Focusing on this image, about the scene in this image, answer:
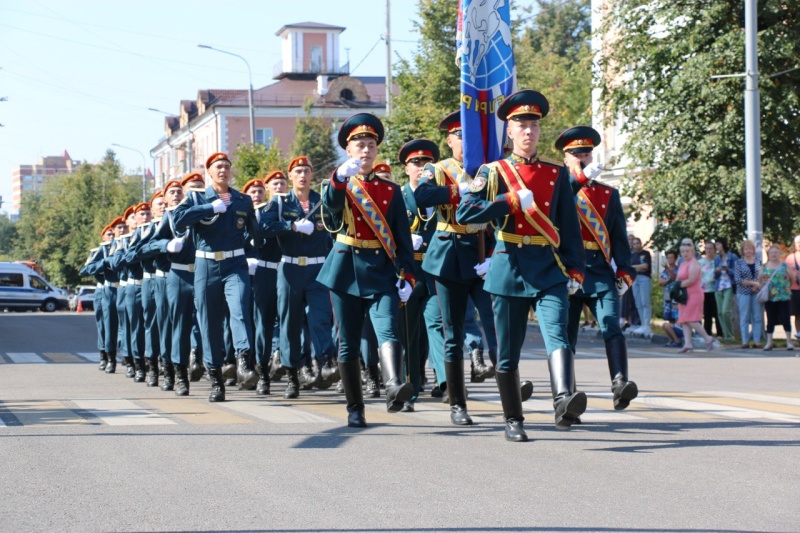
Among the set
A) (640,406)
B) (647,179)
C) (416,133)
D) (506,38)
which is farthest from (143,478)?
(416,133)

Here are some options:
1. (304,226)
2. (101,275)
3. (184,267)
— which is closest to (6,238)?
(101,275)

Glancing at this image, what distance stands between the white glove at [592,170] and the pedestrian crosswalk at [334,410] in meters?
1.77

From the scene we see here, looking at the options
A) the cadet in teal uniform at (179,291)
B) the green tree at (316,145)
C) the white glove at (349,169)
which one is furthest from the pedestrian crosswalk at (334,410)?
the green tree at (316,145)

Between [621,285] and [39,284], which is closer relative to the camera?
[621,285]

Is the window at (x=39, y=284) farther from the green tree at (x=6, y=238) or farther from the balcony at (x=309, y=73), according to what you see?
the green tree at (x=6, y=238)

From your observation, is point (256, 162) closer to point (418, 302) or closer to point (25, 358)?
Result: point (25, 358)

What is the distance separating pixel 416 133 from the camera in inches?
1537

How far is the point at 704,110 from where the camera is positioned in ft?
83.8

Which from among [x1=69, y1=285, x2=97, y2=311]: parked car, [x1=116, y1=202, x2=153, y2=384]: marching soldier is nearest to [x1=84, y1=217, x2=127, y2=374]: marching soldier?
[x1=116, y1=202, x2=153, y2=384]: marching soldier

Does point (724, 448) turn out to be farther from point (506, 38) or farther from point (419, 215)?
point (506, 38)

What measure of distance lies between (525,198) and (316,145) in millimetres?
62024

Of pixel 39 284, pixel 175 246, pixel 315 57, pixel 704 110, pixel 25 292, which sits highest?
pixel 315 57

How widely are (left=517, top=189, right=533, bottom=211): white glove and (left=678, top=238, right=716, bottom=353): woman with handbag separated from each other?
12429 millimetres

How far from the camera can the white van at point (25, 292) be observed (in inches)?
2451
